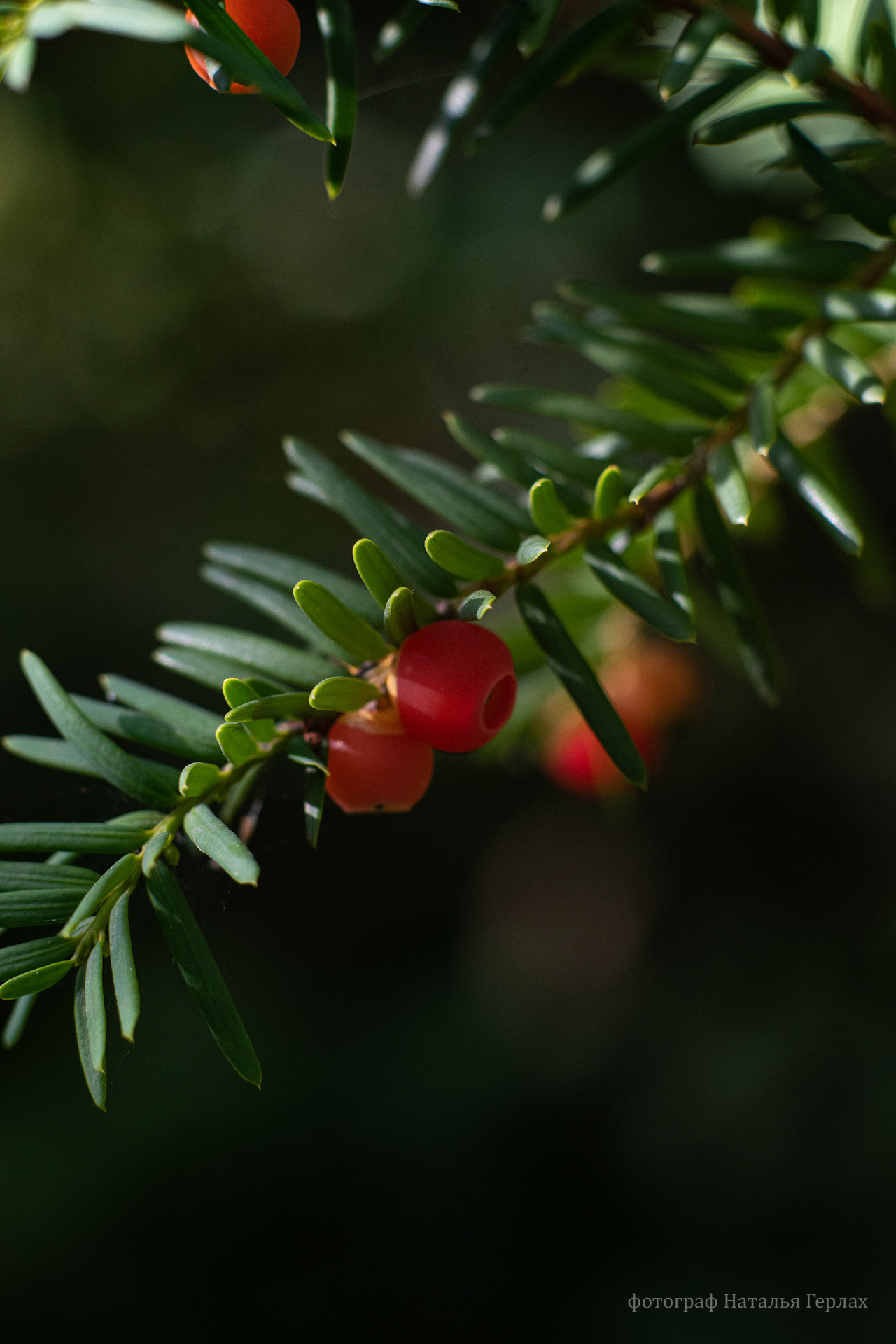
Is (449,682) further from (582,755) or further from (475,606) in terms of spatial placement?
(582,755)

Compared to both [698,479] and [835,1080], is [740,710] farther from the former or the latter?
[698,479]

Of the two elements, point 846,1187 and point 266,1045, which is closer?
point 846,1187

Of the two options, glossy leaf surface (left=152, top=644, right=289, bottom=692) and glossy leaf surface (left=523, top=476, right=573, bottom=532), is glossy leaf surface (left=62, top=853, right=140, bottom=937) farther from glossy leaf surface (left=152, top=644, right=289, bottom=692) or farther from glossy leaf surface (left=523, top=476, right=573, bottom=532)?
glossy leaf surface (left=523, top=476, right=573, bottom=532)

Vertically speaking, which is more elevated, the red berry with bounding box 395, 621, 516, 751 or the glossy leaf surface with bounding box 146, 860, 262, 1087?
the red berry with bounding box 395, 621, 516, 751

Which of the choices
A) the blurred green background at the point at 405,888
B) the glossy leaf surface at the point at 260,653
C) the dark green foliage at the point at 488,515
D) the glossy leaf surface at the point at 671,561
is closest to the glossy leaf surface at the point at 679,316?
the dark green foliage at the point at 488,515

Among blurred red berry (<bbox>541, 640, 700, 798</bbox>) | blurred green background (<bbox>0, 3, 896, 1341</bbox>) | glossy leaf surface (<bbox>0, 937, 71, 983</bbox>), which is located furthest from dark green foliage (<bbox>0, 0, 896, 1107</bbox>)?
blurred green background (<bbox>0, 3, 896, 1341</bbox>)

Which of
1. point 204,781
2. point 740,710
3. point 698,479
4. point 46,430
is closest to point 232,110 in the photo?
point 46,430

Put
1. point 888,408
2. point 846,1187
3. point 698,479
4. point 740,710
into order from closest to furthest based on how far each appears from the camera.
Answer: point 698,479 → point 888,408 → point 846,1187 → point 740,710
